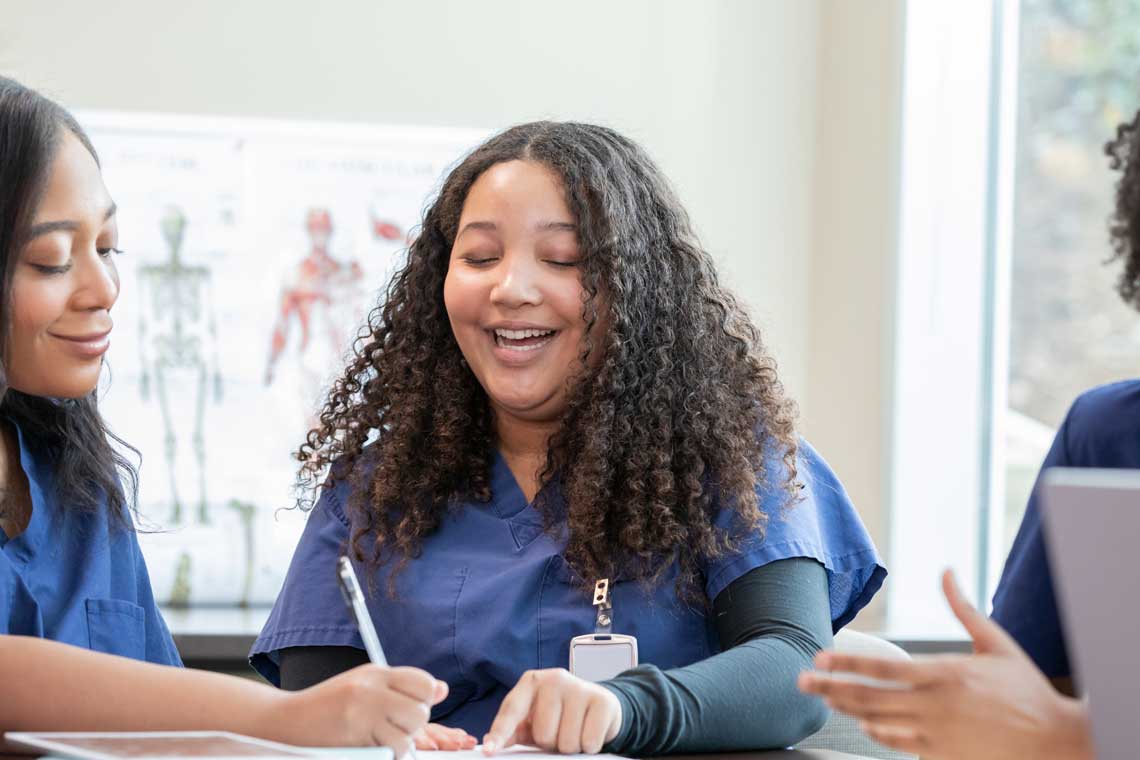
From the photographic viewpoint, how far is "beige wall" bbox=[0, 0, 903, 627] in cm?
254

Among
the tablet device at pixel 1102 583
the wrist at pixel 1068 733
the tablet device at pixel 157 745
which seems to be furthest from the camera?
the tablet device at pixel 157 745

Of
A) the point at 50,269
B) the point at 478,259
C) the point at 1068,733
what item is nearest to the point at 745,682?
the point at 1068,733

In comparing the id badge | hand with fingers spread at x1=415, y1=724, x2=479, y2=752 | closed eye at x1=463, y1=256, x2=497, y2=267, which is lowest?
hand with fingers spread at x1=415, y1=724, x2=479, y2=752

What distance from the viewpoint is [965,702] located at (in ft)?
2.82

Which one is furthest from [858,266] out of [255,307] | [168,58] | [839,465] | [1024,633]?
[1024,633]

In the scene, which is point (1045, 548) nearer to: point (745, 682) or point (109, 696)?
point (745, 682)

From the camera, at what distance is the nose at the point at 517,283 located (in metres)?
1.51

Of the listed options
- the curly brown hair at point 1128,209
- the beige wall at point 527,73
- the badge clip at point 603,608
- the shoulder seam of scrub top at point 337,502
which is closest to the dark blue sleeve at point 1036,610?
the curly brown hair at point 1128,209

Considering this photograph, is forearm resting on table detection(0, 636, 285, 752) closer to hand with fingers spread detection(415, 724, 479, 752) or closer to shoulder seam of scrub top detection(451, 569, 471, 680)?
hand with fingers spread detection(415, 724, 479, 752)

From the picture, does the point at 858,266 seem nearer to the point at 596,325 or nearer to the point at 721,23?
the point at 721,23

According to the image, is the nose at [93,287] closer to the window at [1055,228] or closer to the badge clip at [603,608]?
the badge clip at [603,608]

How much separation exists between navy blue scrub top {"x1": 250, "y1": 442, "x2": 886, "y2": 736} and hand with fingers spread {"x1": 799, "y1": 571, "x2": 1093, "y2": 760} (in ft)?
1.77

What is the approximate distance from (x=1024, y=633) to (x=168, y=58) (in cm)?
196

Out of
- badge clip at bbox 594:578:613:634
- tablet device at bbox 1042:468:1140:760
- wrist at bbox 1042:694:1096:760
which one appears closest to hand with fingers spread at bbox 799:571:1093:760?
wrist at bbox 1042:694:1096:760
